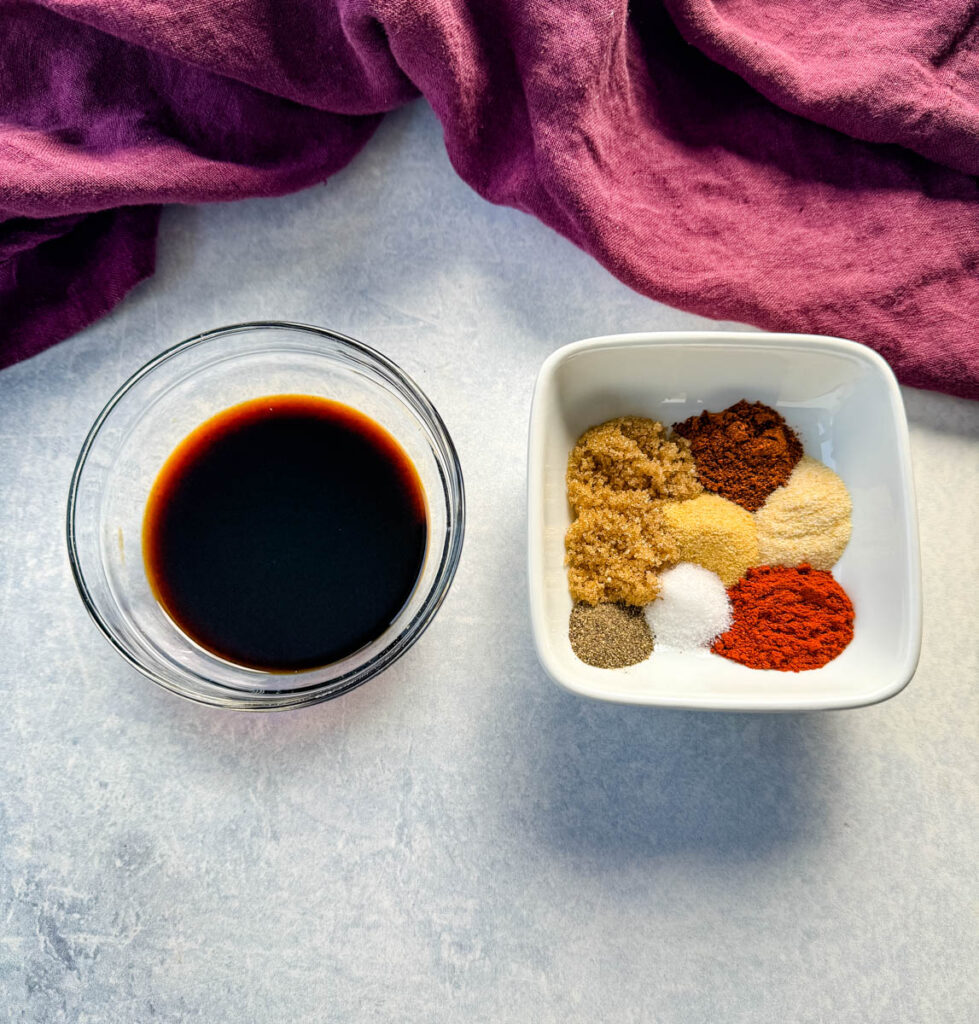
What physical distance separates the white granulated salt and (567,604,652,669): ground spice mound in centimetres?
2

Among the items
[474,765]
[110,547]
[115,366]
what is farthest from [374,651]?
[115,366]

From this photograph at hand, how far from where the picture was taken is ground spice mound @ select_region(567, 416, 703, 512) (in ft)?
2.49

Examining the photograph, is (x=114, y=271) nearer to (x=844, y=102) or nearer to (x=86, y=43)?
(x=86, y=43)

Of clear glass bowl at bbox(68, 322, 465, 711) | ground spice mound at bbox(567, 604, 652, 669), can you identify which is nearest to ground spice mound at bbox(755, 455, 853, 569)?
ground spice mound at bbox(567, 604, 652, 669)

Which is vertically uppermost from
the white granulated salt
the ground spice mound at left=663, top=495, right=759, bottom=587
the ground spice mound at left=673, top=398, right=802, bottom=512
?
the ground spice mound at left=673, top=398, right=802, bottom=512

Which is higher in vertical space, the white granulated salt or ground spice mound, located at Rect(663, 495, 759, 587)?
ground spice mound, located at Rect(663, 495, 759, 587)

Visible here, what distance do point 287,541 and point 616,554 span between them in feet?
1.06

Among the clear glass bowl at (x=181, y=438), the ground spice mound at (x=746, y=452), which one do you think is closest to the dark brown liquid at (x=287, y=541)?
the clear glass bowl at (x=181, y=438)

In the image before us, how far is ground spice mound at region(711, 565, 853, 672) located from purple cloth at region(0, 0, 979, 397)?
26 centimetres

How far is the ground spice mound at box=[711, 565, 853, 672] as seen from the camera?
73 cm

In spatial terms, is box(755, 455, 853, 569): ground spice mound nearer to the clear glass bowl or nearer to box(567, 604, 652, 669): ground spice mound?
box(567, 604, 652, 669): ground spice mound

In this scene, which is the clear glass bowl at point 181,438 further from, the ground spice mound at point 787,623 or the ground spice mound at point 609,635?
the ground spice mound at point 787,623

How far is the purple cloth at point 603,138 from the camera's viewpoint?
77 cm

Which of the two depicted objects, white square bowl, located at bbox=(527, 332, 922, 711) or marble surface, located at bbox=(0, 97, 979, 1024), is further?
marble surface, located at bbox=(0, 97, 979, 1024)
